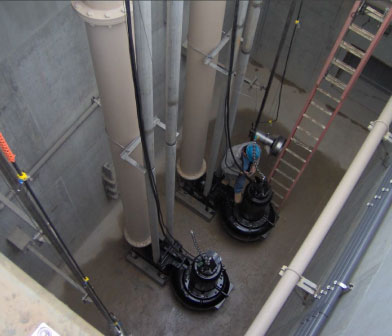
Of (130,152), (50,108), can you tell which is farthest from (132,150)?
(50,108)

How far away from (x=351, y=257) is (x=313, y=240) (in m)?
0.35

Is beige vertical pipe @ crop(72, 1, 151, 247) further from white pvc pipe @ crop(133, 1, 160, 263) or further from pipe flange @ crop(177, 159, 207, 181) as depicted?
pipe flange @ crop(177, 159, 207, 181)

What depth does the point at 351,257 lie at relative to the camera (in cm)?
368

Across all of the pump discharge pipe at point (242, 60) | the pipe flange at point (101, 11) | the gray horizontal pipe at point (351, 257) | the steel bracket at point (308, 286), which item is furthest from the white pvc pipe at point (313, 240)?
the pipe flange at point (101, 11)

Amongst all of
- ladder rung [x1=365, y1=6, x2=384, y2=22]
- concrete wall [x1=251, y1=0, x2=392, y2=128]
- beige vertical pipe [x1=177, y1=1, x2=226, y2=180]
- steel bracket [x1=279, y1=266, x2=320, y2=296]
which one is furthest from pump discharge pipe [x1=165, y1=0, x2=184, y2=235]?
concrete wall [x1=251, y1=0, x2=392, y2=128]

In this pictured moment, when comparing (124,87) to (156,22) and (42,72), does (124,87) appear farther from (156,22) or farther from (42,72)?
(156,22)

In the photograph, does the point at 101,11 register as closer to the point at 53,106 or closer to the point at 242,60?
the point at 53,106

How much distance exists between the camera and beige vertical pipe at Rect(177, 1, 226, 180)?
13.7ft

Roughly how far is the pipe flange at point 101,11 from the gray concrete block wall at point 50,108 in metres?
0.72

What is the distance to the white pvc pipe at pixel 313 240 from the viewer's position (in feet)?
11.6

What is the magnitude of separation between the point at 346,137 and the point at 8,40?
20.5ft

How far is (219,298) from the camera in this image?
6.04m

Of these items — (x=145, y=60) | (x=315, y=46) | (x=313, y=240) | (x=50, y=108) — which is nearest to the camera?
(x=145, y=60)

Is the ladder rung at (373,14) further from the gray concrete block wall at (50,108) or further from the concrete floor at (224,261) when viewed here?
the concrete floor at (224,261)
